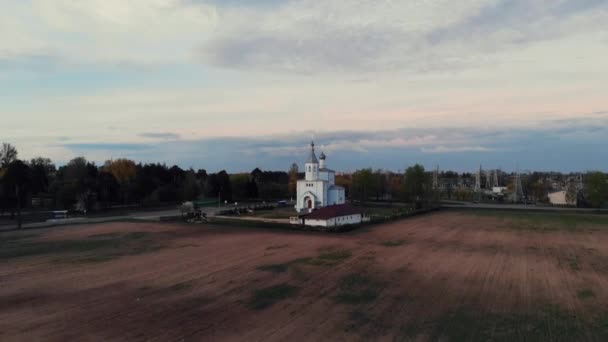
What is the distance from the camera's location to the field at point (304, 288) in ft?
42.2

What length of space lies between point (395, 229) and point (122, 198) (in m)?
44.4

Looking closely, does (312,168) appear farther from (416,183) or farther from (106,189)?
(106,189)

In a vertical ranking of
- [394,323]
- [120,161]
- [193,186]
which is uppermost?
[120,161]

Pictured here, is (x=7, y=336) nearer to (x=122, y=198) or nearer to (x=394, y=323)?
(x=394, y=323)

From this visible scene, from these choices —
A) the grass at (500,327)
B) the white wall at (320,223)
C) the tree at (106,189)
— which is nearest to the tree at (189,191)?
the tree at (106,189)

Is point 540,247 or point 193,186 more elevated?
point 193,186

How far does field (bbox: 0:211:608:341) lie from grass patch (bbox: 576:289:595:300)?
66 millimetres

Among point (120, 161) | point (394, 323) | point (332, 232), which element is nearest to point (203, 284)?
point (394, 323)

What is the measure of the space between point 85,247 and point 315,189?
96.7 feet

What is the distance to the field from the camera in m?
12.9

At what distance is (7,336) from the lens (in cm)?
1253

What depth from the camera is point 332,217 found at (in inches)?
1451

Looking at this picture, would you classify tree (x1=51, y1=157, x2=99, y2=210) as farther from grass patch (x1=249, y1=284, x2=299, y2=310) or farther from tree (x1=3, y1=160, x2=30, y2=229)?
grass patch (x1=249, y1=284, x2=299, y2=310)

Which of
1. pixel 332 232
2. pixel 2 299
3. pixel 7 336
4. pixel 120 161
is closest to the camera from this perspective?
pixel 7 336
